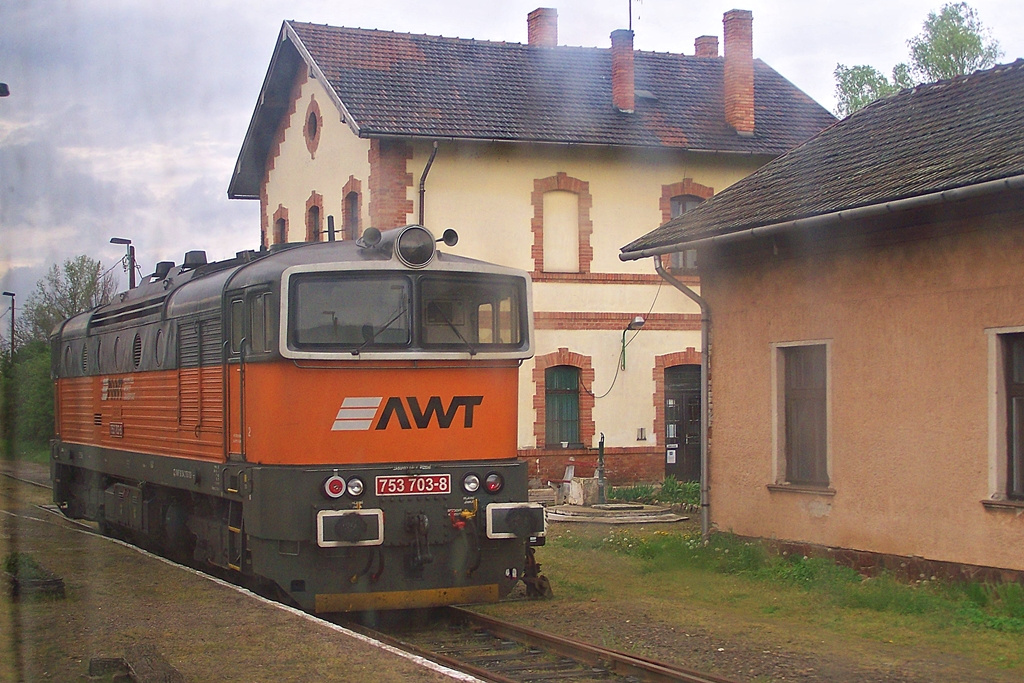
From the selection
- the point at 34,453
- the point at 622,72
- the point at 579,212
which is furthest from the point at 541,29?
the point at 34,453

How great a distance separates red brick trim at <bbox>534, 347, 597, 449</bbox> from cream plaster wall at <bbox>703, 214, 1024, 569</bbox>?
861cm

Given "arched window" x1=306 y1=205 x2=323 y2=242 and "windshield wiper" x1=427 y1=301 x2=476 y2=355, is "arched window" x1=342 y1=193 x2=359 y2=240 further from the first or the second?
"windshield wiper" x1=427 y1=301 x2=476 y2=355

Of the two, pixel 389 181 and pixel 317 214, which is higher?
pixel 389 181

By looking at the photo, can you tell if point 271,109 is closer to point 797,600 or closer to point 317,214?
point 317,214

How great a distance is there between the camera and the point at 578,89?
75.9 ft

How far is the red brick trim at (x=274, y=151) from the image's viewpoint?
2214cm

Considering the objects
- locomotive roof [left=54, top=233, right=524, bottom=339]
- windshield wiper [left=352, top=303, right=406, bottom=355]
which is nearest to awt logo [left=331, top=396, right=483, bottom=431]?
windshield wiper [left=352, top=303, right=406, bottom=355]

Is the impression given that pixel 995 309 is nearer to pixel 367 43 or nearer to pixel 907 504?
pixel 907 504

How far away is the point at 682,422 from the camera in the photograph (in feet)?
72.6

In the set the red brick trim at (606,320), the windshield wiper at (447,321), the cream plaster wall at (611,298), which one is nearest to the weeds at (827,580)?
the windshield wiper at (447,321)

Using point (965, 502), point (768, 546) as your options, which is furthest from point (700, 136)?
point (965, 502)

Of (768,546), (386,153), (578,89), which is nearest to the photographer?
(768,546)

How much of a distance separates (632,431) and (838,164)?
10.4 m

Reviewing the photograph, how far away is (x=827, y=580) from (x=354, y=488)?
4218 millimetres
